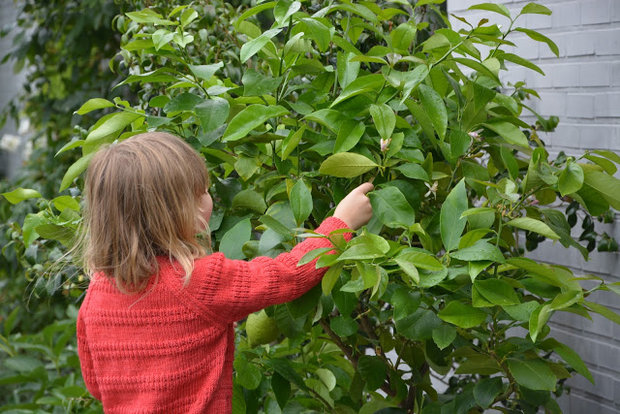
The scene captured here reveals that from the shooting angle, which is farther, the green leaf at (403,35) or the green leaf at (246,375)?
the green leaf at (246,375)

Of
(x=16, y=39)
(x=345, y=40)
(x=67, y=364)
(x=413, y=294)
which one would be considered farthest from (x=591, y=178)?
(x=16, y=39)

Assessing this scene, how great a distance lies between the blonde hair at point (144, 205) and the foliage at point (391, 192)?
76 millimetres

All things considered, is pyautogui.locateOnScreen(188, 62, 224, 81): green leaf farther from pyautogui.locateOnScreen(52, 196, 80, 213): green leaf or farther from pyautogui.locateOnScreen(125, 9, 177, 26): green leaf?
pyautogui.locateOnScreen(52, 196, 80, 213): green leaf

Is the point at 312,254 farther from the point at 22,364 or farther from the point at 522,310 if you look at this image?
the point at 22,364

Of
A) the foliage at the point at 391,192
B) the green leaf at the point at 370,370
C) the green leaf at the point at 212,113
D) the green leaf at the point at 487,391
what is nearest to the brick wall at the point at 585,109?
the foliage at the point at 391,192

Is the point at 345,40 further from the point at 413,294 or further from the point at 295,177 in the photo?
the point at 413,294

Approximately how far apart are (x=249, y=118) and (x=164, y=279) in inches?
14.2

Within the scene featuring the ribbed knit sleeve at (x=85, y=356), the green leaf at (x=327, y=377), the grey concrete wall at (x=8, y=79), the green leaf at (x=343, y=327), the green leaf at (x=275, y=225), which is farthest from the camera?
the grey concrete wall at (x=8, y=79)

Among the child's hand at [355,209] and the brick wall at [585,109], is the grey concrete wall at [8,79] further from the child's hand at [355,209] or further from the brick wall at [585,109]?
the child's hand at [355,209]

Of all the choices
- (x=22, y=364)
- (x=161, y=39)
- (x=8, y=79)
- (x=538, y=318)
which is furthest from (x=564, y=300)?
(x=8, y=79)

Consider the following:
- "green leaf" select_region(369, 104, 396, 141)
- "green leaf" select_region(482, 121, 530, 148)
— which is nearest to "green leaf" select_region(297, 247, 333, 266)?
"green leaf" select_region(369, 104, 396, 141)

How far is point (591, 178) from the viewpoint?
4.81 feet

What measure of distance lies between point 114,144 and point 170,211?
19cm

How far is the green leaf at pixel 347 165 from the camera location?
1.42 meters
